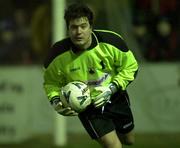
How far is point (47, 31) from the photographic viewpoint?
13.4 metres

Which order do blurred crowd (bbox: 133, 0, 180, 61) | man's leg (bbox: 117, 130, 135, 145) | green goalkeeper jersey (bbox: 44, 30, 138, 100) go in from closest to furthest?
green goalkeeper jersey (bbox: 44, 30, 138, 100), man's leg (bbox: 117, 130, 135, 145), blurred crowd (bbox: 133, 0, 180, 61)

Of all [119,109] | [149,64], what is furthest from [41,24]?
[119,109]

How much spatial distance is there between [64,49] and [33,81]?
505cm

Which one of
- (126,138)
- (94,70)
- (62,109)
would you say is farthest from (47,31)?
(62,109)

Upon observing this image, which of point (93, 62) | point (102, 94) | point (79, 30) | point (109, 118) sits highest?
point (79, 30)

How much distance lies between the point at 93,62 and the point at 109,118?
0.65 metres

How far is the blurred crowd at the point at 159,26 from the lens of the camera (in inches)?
509

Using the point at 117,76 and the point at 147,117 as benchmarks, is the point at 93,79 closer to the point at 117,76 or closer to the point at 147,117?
the point at 117,76

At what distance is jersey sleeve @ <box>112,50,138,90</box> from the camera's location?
26.1 ft

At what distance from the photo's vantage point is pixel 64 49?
26.4 ft

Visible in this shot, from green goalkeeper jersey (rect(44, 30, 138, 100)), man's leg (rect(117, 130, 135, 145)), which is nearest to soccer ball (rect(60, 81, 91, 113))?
green goalkeeper jersey (rect(44, 30, 138, 100))

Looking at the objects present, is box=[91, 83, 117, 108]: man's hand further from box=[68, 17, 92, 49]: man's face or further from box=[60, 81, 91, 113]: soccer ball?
box=[68, 17, 92, 49]: man's face

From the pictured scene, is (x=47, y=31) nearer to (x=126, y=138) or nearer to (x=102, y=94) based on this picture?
(x=126, y=138)

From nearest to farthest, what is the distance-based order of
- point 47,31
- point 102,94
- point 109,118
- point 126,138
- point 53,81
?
point 102,94, point 53,81, point 109,118, point 126,138, point 47,31
